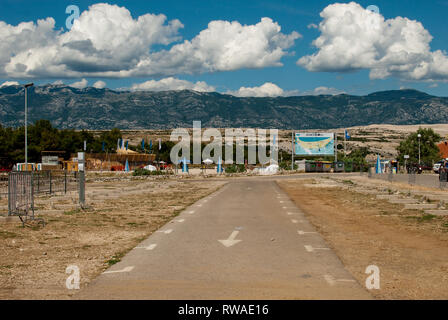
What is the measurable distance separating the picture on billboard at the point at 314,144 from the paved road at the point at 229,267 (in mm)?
76068

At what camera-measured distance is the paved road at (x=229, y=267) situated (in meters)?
7.57

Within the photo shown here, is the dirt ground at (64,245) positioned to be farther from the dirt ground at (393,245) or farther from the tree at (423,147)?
the tree at (423,147)

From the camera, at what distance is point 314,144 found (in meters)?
91.5

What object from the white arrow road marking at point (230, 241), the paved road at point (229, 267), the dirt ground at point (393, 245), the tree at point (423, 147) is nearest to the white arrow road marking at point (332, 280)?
the paved road at point (229, 267)

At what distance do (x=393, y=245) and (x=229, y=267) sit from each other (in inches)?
192

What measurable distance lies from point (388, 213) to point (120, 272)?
45.0 ft

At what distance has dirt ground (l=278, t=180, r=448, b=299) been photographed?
8156 mm

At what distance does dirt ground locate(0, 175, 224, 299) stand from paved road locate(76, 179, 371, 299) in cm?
50

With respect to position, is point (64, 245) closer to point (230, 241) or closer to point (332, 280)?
point (230, 241)

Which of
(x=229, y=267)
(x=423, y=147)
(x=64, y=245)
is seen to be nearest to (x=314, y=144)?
(x=423, y=147)

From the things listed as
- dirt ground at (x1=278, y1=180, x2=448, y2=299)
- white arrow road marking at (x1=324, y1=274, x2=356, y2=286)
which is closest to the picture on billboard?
dirt ground at (x1=278, y1=180, x2=448, y2=299)

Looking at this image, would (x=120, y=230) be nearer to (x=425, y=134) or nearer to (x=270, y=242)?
(x=270, y=242)
